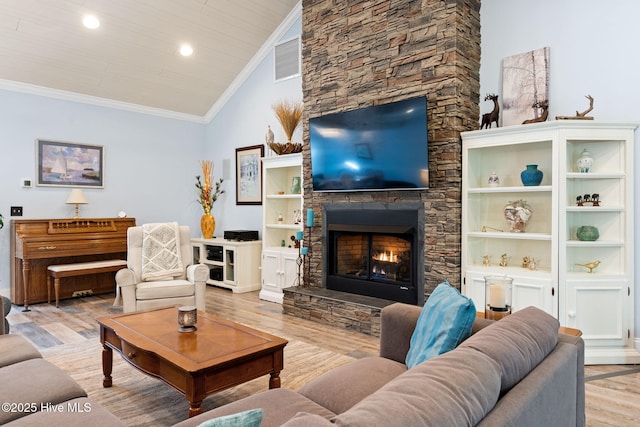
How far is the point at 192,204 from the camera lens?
282 inches

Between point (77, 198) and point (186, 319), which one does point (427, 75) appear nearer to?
point (186, 319)

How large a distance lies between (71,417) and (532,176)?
138 inches

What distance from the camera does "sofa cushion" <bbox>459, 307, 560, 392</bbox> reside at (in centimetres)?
123

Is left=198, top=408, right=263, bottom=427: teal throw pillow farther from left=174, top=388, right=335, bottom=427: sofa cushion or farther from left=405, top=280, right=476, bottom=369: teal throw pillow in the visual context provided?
left=405, top=280, right=476, bottom=369: teal throw pillow

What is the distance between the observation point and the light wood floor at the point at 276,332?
2.55 m

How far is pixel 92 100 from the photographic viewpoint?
237 inches

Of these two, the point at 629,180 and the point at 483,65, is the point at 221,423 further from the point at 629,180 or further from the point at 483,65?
the point at 483,65

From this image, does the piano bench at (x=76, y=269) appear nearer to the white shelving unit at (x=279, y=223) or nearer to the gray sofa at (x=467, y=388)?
the white shelving unit at (x=279, y=223)

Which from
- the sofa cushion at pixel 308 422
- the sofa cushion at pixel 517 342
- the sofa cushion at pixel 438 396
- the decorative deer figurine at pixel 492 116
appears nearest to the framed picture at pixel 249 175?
the decorative deer figurine at pixel 492 116

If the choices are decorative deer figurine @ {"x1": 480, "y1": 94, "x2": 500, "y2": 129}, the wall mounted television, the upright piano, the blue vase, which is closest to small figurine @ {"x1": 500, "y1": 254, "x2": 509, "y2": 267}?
the blue vase

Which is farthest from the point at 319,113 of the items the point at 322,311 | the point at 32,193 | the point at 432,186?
the point at 32,193

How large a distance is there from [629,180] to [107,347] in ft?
13.3

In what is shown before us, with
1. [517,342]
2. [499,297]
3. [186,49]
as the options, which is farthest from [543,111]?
[186,49]

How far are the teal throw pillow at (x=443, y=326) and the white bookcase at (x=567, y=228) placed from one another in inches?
75.2
